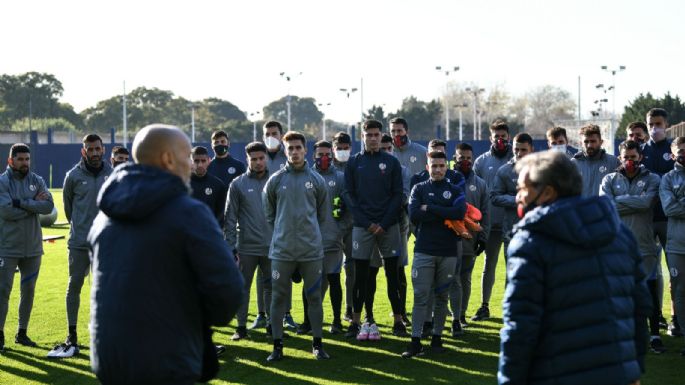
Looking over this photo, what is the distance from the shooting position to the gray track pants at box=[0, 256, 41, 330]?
9.27 m

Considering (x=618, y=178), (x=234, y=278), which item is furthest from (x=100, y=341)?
(x=618, y=178)

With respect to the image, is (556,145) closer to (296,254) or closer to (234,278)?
(296,254)

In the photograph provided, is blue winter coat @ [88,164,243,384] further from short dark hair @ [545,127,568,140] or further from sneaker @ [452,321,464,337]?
short dark hair @ [545,127,568,140]

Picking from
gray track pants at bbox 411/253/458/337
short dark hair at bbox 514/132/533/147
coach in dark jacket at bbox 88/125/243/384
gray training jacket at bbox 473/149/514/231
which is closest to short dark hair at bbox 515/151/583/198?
coach in dark jacket at bbox 88/125/243/384

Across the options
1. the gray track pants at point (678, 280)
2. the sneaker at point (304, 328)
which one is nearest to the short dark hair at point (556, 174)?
the gray track pants at point (678, 280)

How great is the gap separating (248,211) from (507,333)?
20.3 ft

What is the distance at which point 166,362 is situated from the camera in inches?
144

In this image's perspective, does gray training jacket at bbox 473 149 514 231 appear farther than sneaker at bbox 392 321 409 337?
Yes

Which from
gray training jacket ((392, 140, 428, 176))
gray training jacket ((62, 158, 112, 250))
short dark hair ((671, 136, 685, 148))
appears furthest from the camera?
gray training jacket ((392, 140, 428, 176))

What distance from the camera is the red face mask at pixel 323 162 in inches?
404

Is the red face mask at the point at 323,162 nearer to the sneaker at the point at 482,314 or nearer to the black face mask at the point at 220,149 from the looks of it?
the black face mask at the point at 220,149

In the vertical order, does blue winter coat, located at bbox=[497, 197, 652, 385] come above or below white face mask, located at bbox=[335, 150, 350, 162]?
below

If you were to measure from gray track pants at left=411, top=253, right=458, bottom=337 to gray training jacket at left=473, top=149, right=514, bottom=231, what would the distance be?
7.01 feet

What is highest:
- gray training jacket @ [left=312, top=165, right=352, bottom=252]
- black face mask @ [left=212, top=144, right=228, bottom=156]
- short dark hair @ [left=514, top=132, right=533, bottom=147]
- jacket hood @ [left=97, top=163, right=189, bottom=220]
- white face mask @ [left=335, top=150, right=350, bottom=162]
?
short dark hair @ [left=514, top=132, right=533, bottom=147]
